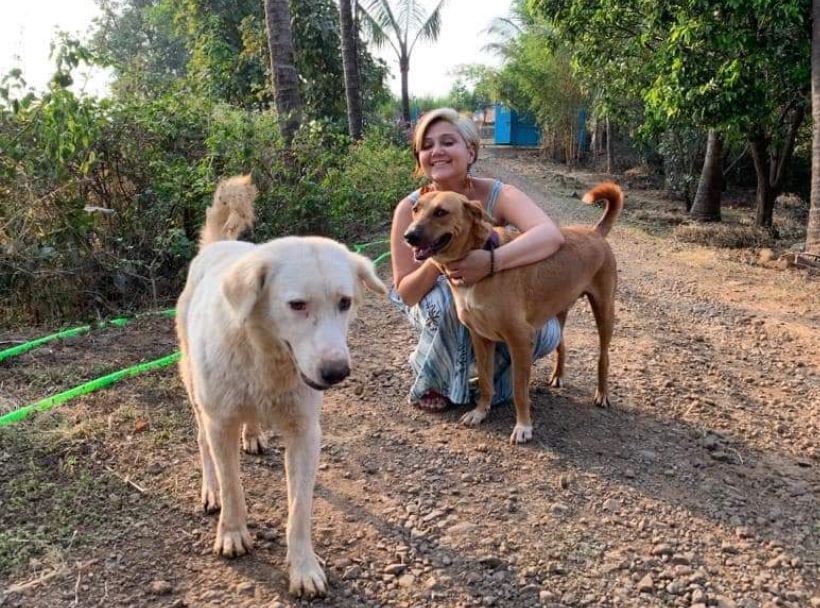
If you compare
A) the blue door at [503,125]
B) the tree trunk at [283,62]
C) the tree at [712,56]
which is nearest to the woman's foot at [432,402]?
the tree trunk at [283,62]

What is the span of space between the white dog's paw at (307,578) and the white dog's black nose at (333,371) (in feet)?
2.46

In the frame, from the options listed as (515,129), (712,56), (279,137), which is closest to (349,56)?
(279,137)

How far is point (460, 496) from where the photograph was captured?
291 centimetres

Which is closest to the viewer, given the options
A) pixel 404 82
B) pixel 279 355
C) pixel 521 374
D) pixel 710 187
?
pixel 279 355

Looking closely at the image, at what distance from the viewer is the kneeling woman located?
3396 mm

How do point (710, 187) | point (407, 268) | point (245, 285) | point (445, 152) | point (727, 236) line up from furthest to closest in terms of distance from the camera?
1. point (710, 187)
2. point (727, 236)
3. point (407, 268)
4. point (445, 152)
5. point (245, 285)

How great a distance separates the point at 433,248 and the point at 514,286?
1.66 feet

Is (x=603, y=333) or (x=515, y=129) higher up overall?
(x=515, y=129)

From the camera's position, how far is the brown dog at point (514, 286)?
3184 mm

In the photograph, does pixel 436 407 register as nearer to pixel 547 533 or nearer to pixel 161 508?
pixel 547 533

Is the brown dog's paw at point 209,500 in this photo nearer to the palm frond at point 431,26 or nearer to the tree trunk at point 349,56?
the tree trunk at point 349,56

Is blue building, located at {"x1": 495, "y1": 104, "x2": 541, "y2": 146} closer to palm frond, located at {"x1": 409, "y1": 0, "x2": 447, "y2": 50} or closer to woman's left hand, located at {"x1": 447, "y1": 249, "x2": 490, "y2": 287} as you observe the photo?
palm frond, located at {"x1": 409, "y1": 0, "x2": 447, "y2": 50}

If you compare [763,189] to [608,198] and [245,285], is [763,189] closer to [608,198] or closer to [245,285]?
[608,198]

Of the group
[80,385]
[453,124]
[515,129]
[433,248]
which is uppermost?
[515,129]
